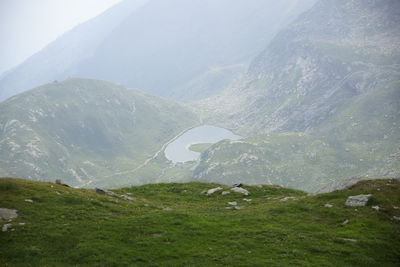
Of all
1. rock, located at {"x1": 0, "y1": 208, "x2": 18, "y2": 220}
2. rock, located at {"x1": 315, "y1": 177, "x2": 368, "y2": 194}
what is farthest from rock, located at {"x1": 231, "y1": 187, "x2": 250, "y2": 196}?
rock, located at {"x1": 0, "y1": 208, "x2": 18, "y2": 220}

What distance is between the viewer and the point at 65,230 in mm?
30594

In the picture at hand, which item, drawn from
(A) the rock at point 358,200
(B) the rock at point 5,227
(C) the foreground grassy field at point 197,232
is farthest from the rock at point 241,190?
(B) the rock at point 5,227

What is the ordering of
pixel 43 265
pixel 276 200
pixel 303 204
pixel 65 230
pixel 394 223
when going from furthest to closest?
pixel 276 200
pixel 303 204
pixel 394 223
pixel 65 230
pixel 43 265

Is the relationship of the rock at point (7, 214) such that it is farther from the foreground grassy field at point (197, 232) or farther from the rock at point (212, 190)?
the rock at point (212, 190)

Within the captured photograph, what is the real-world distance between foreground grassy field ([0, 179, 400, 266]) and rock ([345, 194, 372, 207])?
801 mm

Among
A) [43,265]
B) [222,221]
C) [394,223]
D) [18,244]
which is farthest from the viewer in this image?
[222,221]

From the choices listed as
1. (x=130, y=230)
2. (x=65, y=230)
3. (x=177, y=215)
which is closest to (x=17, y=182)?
(x=65, y=230)

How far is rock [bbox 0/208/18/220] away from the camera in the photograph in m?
31.7

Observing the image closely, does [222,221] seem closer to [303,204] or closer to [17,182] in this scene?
[303,204]

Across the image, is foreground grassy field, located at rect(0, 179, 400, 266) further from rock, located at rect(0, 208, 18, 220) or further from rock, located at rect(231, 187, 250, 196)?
rock, located at rect(231, 187, 250, 196)

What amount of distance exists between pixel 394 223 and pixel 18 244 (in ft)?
122

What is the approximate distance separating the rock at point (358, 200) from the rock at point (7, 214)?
37994 millimetres

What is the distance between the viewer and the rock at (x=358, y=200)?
37.5 meters

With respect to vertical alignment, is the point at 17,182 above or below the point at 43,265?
above
